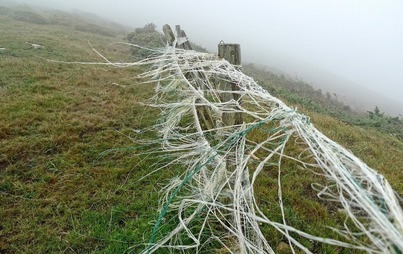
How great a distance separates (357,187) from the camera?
5.86ft

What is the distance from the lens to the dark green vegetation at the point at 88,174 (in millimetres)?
3854

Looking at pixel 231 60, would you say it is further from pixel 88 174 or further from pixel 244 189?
pixel 88 174

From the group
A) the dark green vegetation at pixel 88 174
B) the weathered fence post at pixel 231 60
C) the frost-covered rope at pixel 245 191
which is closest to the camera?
the frost-covered rope at pixel 245 191

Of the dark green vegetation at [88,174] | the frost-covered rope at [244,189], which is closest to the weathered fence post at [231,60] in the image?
the frost-covered rope at [244,189]

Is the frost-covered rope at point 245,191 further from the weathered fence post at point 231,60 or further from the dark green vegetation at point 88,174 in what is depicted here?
the dark green vegetation at point 88,174

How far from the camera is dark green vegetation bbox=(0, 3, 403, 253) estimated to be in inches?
152

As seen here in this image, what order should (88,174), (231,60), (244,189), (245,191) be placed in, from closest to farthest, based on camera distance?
(245,191) < (244,189) < (231,60) < (88,174)

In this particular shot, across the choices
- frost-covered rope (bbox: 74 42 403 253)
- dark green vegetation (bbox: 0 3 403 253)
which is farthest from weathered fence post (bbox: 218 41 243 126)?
dark green vegetation (bbox: 0 3 403 253)

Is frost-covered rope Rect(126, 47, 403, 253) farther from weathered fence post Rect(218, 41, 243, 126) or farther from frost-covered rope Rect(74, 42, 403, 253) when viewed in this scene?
weathered fence post Rect(218, 41, 243, 126)

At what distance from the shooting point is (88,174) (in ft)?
16.5

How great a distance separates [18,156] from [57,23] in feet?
88.1

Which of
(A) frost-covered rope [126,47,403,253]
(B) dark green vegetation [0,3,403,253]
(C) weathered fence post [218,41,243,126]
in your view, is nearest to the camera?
(A) frost-covered rope [126,47,403,253]

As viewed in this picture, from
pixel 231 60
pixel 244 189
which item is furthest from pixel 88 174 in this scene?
pixel 231 60

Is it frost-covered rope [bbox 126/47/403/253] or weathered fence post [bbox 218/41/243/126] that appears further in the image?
weathered fence post [bbox 218/41/243/126]
